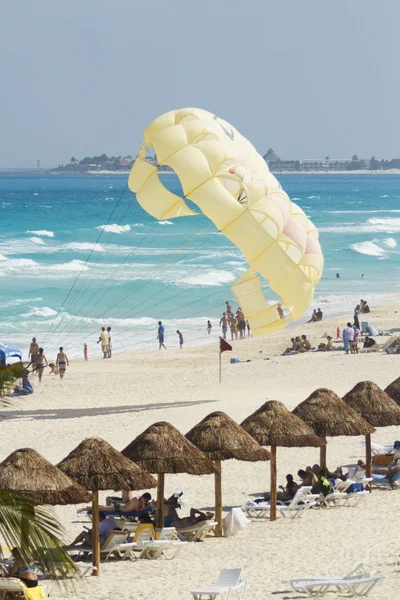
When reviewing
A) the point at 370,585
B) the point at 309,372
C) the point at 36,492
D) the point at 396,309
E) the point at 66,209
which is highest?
the point at 66,209

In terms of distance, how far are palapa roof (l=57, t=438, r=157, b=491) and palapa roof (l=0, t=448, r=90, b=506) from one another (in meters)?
0.35

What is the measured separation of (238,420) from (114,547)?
25.3 ft

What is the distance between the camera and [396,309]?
131 feet

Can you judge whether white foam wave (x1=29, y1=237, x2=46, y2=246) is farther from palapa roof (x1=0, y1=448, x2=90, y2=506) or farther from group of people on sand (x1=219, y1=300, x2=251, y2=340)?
palapa roof (x1=0, y1=448, x2=90, y2=506)

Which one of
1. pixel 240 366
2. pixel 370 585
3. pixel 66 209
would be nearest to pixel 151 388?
pixel 240 366

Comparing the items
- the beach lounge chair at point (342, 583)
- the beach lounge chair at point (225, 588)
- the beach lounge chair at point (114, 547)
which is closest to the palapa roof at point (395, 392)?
the beach lounge chair at point (114, 547)

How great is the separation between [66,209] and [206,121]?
286ft

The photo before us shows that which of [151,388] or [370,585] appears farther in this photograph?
[151,388]

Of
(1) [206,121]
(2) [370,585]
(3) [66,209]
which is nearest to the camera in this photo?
(2) [370,585]

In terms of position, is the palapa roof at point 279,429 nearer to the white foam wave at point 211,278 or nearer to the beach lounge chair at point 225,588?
the beach lounge chair at point 225,588

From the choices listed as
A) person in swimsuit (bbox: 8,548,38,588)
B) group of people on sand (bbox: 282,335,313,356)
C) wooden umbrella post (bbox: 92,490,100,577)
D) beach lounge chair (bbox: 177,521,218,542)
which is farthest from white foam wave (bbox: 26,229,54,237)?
person in swimsuit (bbox: 8,548,38,588)

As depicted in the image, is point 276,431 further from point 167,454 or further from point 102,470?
point 102,470

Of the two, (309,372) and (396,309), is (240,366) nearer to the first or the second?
(309,372)

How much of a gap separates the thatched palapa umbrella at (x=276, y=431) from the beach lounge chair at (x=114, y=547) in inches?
92.6
